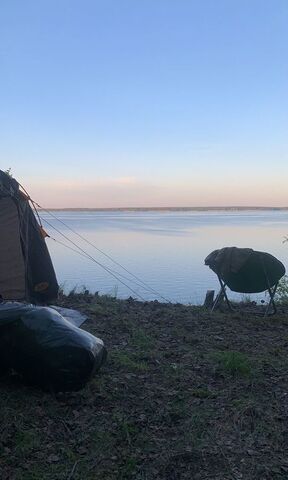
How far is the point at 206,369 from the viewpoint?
562cm

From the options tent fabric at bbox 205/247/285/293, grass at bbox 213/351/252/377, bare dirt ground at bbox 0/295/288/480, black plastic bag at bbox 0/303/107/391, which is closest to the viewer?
bare dirt ground at bbox 0/295/288/480

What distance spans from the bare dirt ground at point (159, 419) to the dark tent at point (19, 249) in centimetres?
240

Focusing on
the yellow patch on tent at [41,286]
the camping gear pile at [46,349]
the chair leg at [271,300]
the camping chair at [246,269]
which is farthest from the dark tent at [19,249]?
the chair leg at [271,300]

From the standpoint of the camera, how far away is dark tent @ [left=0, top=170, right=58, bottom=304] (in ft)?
27.2

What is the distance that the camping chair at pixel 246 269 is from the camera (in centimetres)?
877

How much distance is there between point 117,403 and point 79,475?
117cm

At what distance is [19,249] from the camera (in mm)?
8305

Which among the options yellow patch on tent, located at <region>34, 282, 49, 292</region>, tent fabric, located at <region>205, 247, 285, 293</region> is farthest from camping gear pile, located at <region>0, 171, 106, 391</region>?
tent fabric, located at <region>205, 247, 285, 293</region>

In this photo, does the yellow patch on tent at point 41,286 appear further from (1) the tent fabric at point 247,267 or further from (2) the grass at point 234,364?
(2) the grass at point 234,364

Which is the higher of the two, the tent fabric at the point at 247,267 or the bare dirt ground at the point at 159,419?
the tent fabric at the point at 247,267

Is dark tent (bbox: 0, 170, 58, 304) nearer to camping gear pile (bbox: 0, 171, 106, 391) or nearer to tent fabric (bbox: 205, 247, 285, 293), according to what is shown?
tent fabric (bbox: 205, 247, 285, 293)

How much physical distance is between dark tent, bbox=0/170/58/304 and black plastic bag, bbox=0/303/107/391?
3806mm

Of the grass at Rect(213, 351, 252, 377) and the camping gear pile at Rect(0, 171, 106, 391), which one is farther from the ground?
the camping gear pile at Rect(0, 171, 106, 391)

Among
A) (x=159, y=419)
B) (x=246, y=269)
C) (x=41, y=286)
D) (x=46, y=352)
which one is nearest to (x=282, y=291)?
(x=246, y=269)
